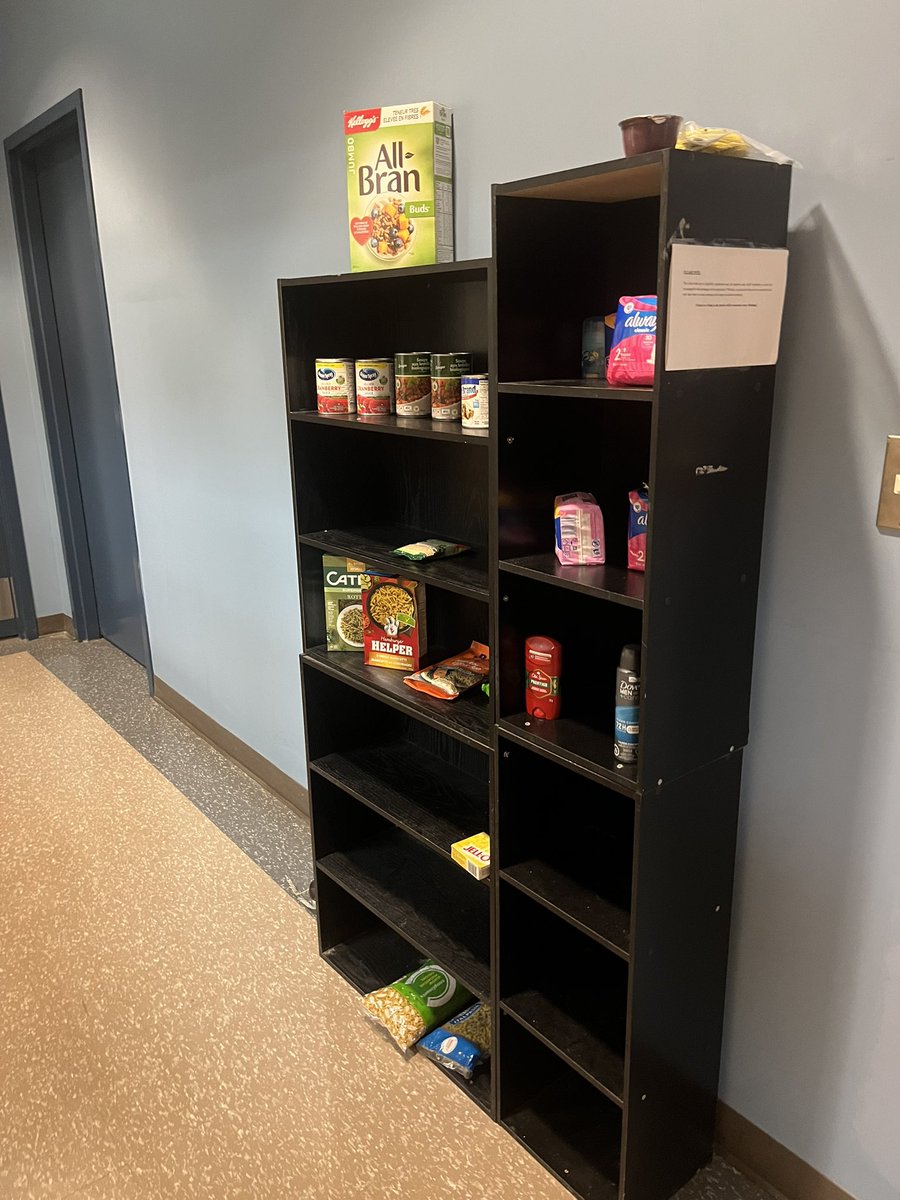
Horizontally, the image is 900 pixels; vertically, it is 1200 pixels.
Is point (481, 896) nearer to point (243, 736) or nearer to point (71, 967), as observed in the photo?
point (71, 967)

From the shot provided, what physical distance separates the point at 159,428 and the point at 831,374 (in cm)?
246

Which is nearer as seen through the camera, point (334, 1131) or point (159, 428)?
point (334, 1131)

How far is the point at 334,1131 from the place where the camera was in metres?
1.69

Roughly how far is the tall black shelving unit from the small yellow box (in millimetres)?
67

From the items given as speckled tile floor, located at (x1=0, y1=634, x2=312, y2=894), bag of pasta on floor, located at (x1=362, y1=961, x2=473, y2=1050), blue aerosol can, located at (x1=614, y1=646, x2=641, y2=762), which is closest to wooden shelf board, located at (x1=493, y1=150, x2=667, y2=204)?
blue aerosol can, located at (x1=614, y1=646, x2=641, y2=762)

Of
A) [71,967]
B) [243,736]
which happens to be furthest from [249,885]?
[243,736]

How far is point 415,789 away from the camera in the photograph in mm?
1944

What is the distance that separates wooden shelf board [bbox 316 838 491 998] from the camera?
5.83 feet

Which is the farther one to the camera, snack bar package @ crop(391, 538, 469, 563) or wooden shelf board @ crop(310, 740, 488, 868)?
wooden shelf board @ crop(310, 740, 488, 868)

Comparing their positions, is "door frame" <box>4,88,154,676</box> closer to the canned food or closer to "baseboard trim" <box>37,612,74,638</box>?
"baseboard trim" <box>37,612,74,638</box>

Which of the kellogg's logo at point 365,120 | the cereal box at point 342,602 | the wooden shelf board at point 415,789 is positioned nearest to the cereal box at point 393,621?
the cereal box at point 342,602

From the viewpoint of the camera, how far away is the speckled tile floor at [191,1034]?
1607 mm

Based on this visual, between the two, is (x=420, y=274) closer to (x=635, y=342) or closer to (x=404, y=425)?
(x=404, y=425)

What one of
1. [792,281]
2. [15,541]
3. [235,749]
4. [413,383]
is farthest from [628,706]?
[15,541]
